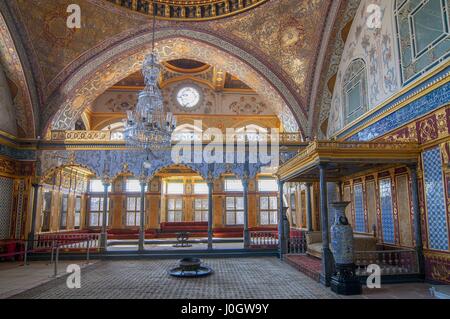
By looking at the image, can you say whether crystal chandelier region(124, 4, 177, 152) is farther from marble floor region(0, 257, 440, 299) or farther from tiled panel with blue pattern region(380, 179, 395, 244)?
tiled panel with blue pattern region(380, 179, 395, 244)

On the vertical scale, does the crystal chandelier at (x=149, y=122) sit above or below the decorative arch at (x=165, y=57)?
below

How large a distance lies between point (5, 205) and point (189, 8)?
8730 millimetres

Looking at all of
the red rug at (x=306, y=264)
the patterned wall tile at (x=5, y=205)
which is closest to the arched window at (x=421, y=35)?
the red rug at (x=306, y=264)

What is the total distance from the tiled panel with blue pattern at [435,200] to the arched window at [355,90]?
2.90 metres

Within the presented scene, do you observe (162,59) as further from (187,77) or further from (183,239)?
(183,239)

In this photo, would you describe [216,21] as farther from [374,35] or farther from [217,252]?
[217,252]

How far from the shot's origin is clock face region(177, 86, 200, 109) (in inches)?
629

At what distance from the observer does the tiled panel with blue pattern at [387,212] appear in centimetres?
795

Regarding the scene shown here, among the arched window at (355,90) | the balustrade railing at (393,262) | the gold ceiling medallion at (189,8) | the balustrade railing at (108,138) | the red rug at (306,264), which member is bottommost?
the red rug at (306,264)

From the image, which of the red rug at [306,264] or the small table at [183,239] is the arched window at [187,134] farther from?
the red rug at [306,264]

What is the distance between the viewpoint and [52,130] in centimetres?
1195

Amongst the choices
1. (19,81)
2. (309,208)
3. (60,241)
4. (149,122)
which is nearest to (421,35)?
(149,122)

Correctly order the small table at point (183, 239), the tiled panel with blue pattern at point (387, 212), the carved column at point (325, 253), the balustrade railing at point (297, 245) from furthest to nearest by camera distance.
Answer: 1. the small table at point (183, 239)
2. the balustrade railing at point (297, 245)
3. the tiled panel with blue pattern at point (387, 212)
4. the carved column at point (325, 253)

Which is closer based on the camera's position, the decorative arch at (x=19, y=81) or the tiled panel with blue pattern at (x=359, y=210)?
the tiled panel with blue pattern at (x=359, y=210)
